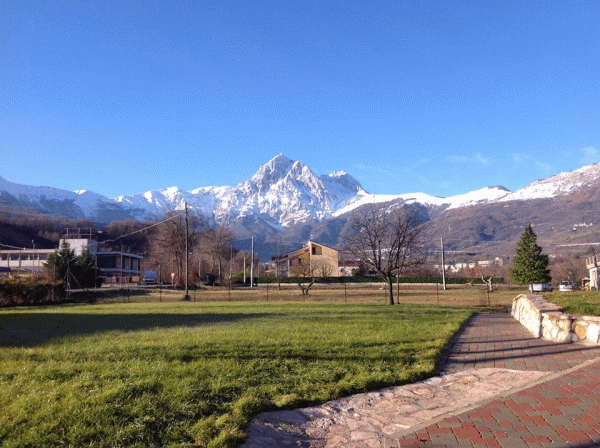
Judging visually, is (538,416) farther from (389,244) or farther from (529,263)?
(529,263)

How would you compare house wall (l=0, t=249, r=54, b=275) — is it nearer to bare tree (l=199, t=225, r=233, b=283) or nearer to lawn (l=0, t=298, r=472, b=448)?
bare tree (l=199, t=225, r=233, b=283)

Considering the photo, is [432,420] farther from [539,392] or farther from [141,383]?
[141,383]

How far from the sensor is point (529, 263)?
Answer: 58125 millimetres

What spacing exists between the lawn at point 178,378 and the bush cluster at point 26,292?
20323mm

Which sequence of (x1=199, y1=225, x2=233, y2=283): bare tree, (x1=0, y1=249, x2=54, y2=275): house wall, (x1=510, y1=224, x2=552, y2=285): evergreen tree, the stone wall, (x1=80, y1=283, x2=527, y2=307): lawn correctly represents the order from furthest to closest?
1. (x1=0, y1=249, x2=54, y2=275): house wall
2. (x1=199, y1=225, x2=233, y2=283): bare tree
3. (x1=510, y1=224, x2=552, y2=285): evergreen tree
4. (x1=80, y1=283, x2=527, y2=307): lawn
5. the stone wall

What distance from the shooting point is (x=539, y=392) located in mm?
5363

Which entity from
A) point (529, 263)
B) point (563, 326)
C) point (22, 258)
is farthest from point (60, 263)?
point (22, 258)

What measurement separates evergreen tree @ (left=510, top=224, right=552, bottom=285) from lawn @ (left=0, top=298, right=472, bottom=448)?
53426mm

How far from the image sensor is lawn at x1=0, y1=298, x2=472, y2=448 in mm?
4094

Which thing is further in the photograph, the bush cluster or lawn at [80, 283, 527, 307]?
lawn at [80, 283, 527, 307]

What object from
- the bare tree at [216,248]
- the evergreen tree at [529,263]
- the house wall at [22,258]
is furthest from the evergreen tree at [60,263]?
the evergreen tree at [529,263]

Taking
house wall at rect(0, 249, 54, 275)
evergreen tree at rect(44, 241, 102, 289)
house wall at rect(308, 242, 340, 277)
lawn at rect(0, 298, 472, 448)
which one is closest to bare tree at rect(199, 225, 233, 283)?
house wall at rect(308, 242, 340, 277)

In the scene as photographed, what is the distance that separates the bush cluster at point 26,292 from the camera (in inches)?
1087

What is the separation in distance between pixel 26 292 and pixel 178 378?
28.5 m
